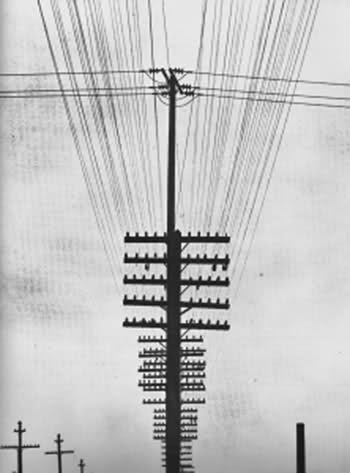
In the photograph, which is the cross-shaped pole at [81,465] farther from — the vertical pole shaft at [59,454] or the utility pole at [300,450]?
the utility pole at [300,450]

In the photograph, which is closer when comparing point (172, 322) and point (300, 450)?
point (300, 450)

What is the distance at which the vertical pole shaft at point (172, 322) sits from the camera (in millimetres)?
26047

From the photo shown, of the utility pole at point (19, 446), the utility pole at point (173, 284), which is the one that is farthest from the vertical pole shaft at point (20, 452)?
the utility pole at point (173, 284)

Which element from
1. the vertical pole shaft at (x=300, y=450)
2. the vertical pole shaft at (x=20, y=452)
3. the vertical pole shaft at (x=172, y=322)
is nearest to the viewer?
the vertical pole shaft at (x=300, y=450)

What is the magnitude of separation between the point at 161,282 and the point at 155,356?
36.2ft

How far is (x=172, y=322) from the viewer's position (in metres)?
27.2

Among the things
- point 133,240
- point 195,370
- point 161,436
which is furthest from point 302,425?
point 161,436

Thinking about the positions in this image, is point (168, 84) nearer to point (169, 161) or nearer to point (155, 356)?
point (169, 161)

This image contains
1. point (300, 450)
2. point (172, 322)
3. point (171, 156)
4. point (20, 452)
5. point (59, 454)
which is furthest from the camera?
point (59, 454)

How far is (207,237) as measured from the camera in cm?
2711

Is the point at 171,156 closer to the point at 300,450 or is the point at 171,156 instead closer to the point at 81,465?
the point at 300,450

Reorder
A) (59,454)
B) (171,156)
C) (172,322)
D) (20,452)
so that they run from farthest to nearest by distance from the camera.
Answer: (59,454) → (20,452) → (171,156) → (172,322)

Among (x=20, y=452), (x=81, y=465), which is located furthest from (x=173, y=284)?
(x=81, y=465)

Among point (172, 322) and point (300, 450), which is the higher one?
point (172, 322)
